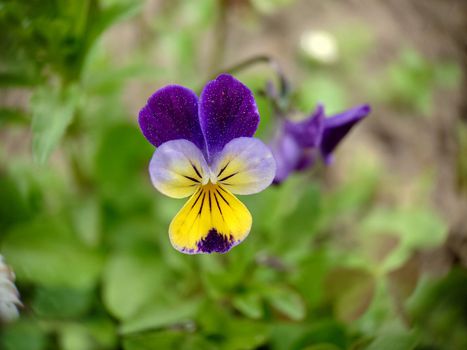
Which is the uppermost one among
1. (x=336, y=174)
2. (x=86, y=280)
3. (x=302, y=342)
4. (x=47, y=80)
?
(x=336, y=174)

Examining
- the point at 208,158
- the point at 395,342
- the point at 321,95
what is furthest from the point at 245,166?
the point at 321,95

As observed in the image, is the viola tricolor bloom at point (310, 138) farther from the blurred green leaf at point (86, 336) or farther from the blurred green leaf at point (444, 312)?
the blurred green leaf at point (86, 336)

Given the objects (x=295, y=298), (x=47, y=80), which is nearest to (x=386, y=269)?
(x=295, y=298)

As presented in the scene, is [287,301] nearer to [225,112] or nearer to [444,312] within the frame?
[444,312]

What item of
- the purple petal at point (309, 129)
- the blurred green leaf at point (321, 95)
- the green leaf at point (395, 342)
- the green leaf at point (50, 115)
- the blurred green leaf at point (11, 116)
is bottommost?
the green leaf at point (395, 342)

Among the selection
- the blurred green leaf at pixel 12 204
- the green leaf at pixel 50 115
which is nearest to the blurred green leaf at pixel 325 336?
the green leaf at pixel 50 115

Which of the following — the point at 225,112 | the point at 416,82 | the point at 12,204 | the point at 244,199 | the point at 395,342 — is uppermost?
the point at 416,82

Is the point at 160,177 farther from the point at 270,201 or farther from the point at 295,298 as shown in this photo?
the point at 270,201
